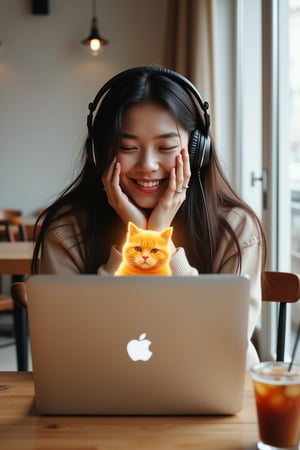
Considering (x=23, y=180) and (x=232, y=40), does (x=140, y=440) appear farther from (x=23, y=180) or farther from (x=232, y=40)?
(x=23, y=180)

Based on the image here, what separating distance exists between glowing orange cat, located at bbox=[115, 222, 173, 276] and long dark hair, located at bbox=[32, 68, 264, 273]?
16.6 inches

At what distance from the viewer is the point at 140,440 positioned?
89cm

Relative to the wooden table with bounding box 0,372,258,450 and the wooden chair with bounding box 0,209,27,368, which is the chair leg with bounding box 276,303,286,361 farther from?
the wooden chair with bounding box 0,209,27,368

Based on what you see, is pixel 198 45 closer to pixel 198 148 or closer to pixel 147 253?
pixel 198 148

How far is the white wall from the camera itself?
5.36 metres

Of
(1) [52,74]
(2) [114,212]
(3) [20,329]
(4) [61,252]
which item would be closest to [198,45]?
(3) [20,329]

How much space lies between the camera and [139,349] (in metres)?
0.90

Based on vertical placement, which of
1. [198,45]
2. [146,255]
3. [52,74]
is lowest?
[146,255]

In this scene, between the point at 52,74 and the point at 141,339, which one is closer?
the point at 141,339

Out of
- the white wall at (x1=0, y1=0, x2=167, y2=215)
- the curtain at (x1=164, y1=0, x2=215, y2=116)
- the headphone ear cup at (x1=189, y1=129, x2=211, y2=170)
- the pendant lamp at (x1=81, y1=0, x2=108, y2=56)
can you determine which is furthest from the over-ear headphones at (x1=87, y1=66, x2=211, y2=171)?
the white wall at (x1=0, y1=0, x2=167, y2=215)

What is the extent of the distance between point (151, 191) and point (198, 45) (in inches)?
94.2

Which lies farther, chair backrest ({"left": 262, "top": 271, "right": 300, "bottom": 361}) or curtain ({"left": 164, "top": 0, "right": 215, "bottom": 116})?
curtain ({"left": 164, "top": 0, "right": 215, "bottom": 116})

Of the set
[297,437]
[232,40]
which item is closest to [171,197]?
[297,437]

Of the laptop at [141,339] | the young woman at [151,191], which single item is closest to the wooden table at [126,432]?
the laptop at [141,339]
